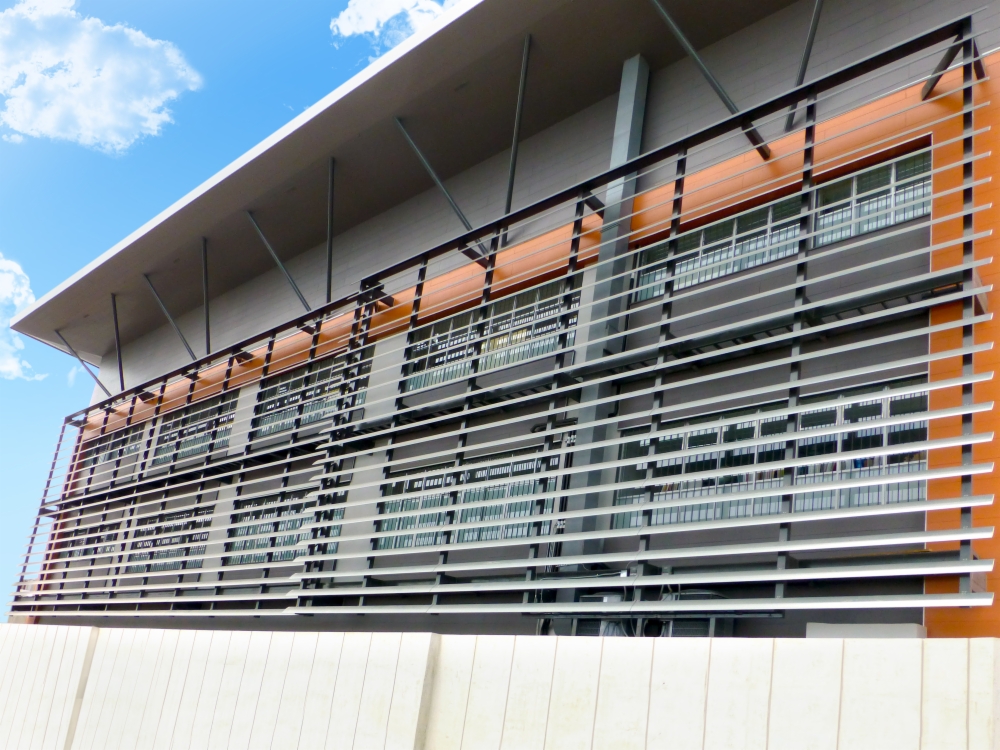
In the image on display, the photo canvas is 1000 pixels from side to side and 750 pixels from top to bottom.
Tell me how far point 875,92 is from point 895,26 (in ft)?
2.75

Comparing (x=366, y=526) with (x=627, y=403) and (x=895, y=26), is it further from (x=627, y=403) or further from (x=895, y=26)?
(x=895, y=26)

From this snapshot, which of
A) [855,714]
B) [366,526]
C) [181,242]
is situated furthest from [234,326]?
[855,714]

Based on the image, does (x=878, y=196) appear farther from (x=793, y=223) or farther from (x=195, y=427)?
(x=195, y=427)

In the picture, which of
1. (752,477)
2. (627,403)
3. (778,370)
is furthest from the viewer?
(627,403)

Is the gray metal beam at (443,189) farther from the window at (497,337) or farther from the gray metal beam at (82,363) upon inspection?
the gray metal beam at (82,363)

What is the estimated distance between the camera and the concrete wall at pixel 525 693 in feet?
15.7

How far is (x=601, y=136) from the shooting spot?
12.5m

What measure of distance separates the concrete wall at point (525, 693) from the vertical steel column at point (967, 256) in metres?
1.31

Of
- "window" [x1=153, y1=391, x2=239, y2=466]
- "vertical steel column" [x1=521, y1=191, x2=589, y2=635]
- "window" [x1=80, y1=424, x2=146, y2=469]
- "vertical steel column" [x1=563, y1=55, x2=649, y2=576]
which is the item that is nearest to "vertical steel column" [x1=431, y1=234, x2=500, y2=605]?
"vertical steel column" [x1=521, y1=191, x2=589, y2=635]

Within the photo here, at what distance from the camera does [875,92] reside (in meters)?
9.37

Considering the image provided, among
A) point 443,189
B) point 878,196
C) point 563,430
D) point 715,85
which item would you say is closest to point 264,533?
point 443,189

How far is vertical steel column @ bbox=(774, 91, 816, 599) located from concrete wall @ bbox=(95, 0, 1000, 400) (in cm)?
186

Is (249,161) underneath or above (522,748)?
above

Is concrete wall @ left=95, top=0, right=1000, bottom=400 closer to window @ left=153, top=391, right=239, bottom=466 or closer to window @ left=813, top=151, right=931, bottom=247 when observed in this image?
window @ left=813, top=151, right=931, bottom=247
